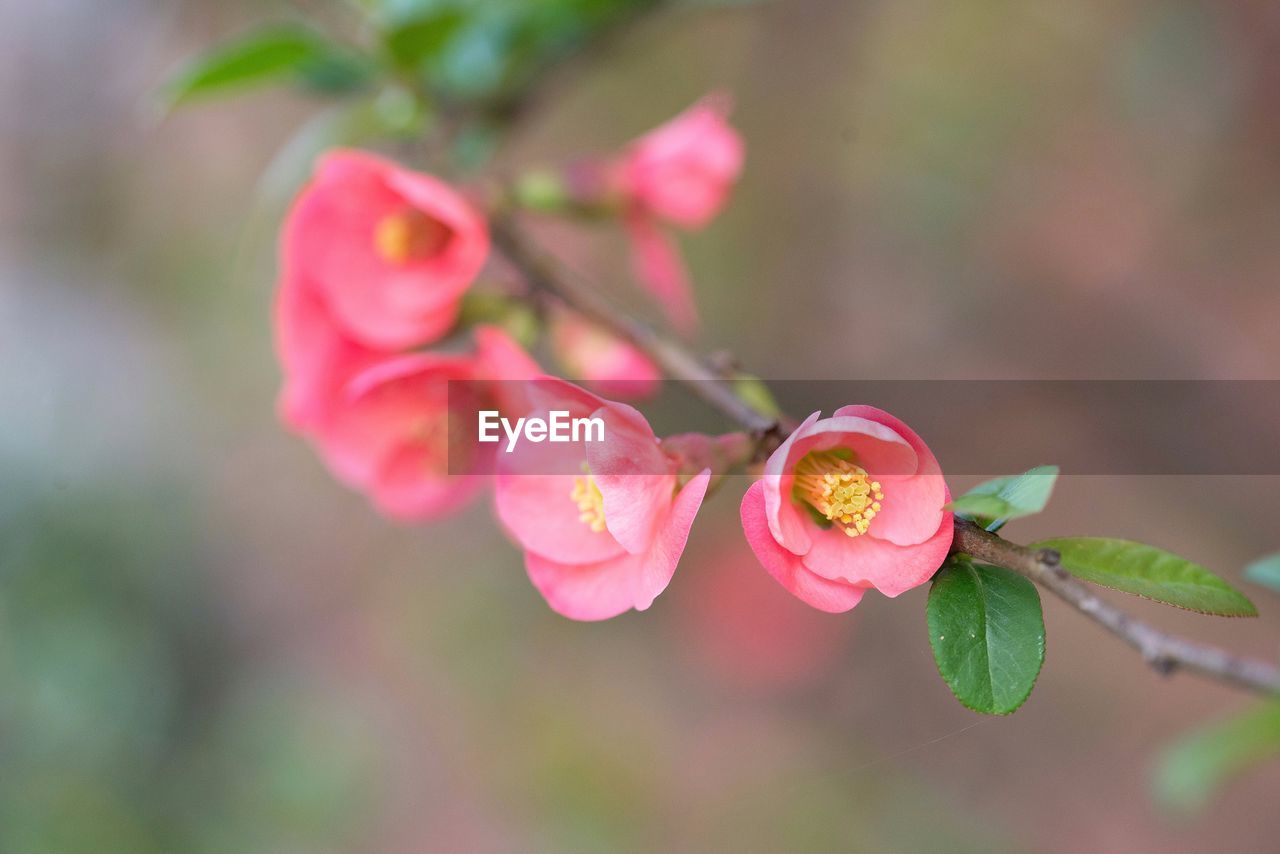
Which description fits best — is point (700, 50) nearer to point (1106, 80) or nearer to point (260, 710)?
point (1106, 80)

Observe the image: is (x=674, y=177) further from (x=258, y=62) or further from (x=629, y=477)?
(x=629, y=477)

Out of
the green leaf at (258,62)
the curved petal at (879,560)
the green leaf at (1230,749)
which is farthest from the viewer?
the green leaf at (258,62)

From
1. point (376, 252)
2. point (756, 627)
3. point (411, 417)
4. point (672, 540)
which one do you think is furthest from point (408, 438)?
point (756, 627)

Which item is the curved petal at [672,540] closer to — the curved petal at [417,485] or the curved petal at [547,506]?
the curved petal at [547,506]

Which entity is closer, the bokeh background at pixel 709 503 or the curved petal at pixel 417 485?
the curved petal at pixel 417 485

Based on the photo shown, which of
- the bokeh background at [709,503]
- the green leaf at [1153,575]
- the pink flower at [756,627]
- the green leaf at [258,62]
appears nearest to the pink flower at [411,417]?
the green leaf at [258,62]

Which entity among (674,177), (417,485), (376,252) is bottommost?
(417,485)

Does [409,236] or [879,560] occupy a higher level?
[409,236]
